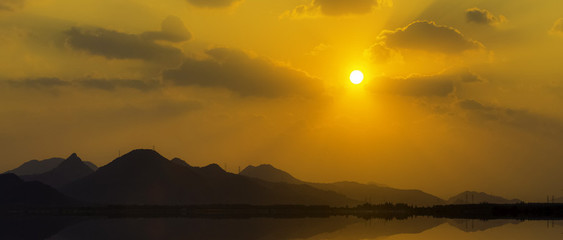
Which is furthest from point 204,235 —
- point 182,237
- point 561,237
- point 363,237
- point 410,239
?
point 561,237

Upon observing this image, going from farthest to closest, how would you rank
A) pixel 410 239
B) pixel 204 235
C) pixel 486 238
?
pixel 204 235, pixel 486 238, pixel 410 239

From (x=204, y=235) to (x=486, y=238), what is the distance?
4840 cm

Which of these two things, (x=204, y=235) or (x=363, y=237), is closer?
(x=363, y=237)

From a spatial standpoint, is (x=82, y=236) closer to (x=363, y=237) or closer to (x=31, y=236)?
(x=31, y=236)

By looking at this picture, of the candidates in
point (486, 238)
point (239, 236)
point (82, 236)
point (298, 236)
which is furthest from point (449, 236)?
point (82, 236)

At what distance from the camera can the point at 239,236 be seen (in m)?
126

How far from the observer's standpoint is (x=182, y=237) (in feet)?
408

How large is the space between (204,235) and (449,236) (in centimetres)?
4261

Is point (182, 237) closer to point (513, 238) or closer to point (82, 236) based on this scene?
point (82, 236)

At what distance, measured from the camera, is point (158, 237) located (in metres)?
125

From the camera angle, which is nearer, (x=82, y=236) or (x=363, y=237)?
(x=363, y=237)

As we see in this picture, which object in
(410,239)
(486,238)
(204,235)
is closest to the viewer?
(410,239)

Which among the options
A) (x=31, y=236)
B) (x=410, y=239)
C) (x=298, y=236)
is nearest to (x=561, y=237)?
(x=410, y=239)

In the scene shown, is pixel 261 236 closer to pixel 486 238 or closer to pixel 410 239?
pixel 410 239
